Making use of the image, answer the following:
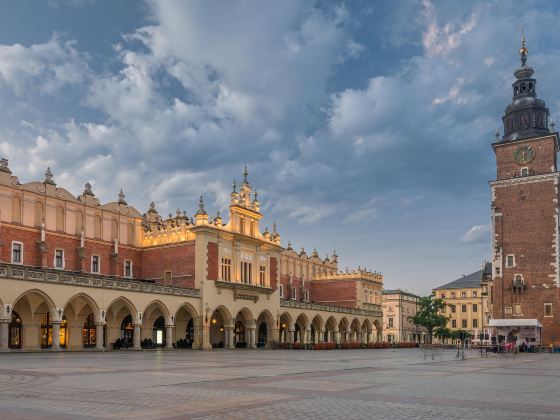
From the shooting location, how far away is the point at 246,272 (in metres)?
59.6

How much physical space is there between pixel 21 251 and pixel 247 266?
2187 centimetres

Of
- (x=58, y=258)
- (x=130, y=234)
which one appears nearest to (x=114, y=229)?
(x=130, y=234)

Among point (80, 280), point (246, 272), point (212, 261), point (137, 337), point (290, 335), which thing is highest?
point (212, 261)

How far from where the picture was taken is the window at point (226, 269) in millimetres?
56094

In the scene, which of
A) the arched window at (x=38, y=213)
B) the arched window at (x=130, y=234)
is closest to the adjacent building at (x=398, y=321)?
the arched window at (x=130, y=234)

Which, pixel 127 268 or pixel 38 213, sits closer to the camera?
pixel 38 213

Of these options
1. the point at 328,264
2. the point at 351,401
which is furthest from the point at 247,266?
the point at 351,401

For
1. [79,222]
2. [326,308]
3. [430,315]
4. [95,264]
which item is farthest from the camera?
[430,315]

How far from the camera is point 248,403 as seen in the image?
40.9 feet

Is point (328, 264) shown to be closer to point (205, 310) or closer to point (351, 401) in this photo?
Result: point (205, 310)

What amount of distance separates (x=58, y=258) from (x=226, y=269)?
→ 15197mm

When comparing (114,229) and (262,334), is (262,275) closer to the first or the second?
(262,334)

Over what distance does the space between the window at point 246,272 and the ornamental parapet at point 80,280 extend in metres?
7.75

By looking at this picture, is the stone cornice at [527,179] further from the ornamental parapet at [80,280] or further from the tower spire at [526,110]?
the ornamental parapet at [80,280]
